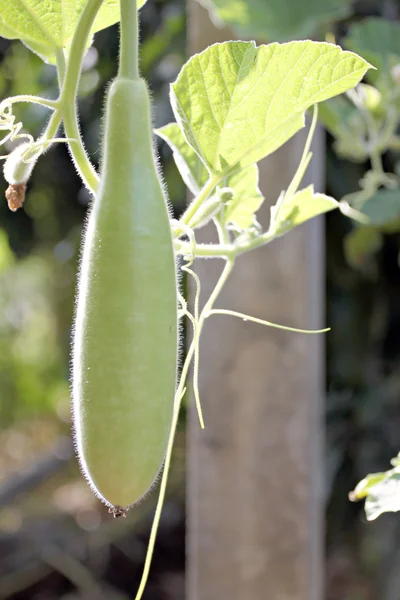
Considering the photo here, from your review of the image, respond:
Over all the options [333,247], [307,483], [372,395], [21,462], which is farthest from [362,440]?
[21,462]

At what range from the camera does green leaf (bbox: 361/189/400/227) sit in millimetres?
778

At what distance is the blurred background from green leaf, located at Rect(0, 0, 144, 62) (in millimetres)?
687

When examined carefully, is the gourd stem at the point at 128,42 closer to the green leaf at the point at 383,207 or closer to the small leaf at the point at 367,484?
the small leaf at the point at 367,484

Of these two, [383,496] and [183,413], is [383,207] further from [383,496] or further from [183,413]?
[183,413]

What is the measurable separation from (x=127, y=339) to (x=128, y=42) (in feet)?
0.30

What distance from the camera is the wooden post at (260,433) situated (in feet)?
2.78

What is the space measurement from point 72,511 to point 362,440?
105 centimetres

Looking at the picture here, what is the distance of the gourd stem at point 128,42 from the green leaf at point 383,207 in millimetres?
559

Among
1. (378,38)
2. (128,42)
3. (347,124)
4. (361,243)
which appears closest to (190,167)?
(128,42)

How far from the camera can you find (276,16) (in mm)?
1025

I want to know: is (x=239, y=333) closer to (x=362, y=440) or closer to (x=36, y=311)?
(x=362, y=440)

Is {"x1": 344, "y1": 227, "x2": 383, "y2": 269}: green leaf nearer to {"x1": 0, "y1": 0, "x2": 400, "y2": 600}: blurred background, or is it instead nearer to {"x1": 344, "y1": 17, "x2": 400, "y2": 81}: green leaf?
{"x1": 0, "y1": 0, "x2": 400, "y2": 600}: blurred background

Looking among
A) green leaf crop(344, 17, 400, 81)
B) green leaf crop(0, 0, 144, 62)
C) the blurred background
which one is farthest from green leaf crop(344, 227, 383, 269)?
green leaf crop(0, 0, 144, 62)

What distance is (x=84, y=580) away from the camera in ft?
6.75
